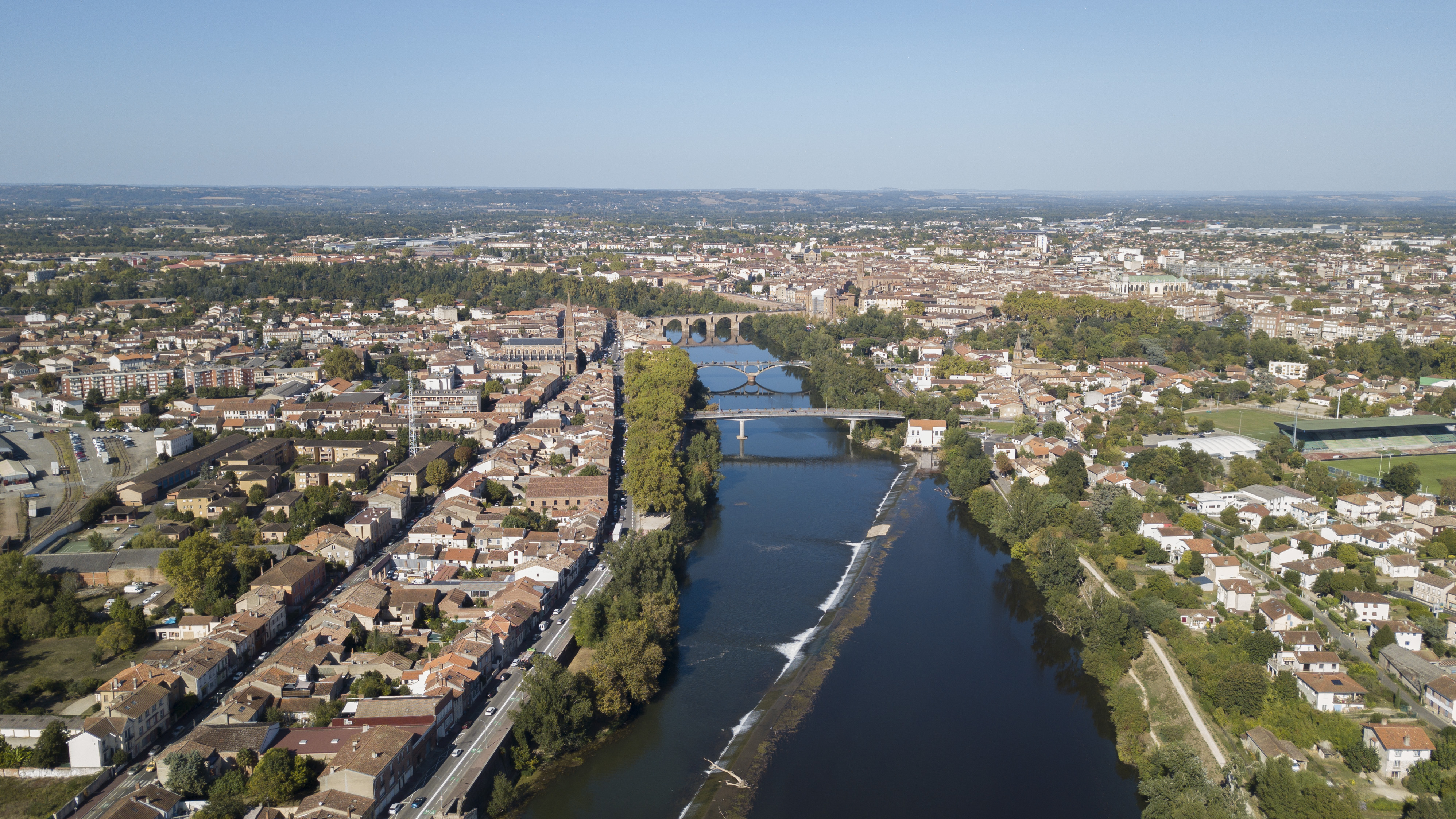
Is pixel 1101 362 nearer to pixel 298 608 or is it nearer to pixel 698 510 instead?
pixel 698 510

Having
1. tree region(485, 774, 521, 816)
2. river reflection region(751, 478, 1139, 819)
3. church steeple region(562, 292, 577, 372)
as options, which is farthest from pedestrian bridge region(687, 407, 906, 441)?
tree region(485, 774, 521, 816)

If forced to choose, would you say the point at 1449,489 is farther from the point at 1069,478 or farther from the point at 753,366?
the point at 753,366

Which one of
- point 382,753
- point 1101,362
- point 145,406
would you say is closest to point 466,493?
point 382,753

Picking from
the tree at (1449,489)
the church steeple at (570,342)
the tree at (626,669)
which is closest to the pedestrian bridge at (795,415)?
the church steeple at (570,342)

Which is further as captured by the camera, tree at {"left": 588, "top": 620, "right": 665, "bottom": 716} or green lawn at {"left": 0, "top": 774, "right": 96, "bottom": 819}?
tree at {"left": 588, "top": 620, "right": 665, "bottom": 716}

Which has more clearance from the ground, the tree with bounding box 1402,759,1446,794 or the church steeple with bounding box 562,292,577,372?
the church steeple with bounding box 562,292,577,372

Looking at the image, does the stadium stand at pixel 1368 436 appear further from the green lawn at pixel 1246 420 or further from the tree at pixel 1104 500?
the tree at pixel 1104 500

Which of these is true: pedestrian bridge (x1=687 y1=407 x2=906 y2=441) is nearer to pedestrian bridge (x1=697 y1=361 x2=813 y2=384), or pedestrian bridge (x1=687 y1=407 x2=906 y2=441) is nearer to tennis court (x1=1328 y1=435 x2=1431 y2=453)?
pedestrian bridge (x1=697 y1=361 x2=813 y2=384)
